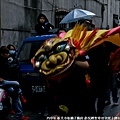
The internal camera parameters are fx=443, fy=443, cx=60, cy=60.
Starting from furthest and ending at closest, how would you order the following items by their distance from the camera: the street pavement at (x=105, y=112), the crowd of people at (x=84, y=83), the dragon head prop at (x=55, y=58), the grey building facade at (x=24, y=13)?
the grey building facade at (x=24, y=13), the street pavement at (x=105, y=112), the crowd of people at (x=84, y=83), the dragon head prop at (x=55, y=58)

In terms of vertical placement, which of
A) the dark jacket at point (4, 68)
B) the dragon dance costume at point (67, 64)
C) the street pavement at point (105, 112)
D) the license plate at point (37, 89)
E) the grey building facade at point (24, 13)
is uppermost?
the grey building facade at point (24, 13)

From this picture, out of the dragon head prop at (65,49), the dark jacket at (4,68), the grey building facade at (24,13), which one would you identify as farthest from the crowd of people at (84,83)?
the grey building facade at (24,13)

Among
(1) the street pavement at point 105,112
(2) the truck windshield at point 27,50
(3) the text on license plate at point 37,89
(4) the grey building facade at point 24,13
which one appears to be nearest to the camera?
(1) the street pavement at point 105,112

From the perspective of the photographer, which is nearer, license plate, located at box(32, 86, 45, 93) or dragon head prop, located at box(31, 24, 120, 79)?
dragon head prop, located at box(31, 24, 120, 79)

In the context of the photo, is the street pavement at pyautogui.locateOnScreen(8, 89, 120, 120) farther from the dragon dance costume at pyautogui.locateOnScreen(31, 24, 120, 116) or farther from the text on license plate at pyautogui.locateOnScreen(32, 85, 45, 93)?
the dragon dance costume at pyautogui.locateOnScreen(31, 24, 120, 116)

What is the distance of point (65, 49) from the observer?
192 inches

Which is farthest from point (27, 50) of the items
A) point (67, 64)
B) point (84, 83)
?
point (67, 64)

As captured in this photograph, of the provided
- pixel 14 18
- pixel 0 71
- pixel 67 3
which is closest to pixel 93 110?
pixel 0 71

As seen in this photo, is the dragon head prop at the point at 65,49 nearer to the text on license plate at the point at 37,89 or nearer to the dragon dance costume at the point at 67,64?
the dragon dance costume at the point at 67,64

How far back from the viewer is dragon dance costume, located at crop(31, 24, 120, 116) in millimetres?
4770

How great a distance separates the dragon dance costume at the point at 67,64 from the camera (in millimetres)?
4770

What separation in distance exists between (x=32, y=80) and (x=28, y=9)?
11.3m

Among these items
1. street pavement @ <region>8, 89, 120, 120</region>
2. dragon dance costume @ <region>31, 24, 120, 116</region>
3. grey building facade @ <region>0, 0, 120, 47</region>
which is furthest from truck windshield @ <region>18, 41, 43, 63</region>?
dragon dance costume @ <region>31, 24, 120, 116</region>

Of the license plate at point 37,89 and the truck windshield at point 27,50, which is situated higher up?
the truck windshield at point 27,50
